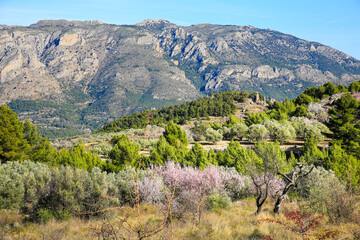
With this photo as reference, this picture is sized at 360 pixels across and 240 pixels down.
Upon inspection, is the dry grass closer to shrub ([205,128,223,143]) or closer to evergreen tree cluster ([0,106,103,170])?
evergreen tree cluster ([0,106,103,170])

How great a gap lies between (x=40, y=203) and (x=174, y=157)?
1133cm

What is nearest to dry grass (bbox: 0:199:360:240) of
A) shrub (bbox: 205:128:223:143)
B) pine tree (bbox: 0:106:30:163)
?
pine tree (bbox: 0:106:30:163)

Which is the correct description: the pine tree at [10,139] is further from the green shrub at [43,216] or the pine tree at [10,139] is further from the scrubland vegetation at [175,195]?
the green shrub at [43,216]

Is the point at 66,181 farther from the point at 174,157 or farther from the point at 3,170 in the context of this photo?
the point at 174,157

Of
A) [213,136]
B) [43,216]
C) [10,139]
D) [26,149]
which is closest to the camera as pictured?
[43,216]

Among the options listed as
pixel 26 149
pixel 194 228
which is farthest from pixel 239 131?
pixel 194 228

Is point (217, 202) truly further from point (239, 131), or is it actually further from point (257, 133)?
point (239, 131)

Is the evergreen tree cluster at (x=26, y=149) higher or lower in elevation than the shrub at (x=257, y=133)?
lower

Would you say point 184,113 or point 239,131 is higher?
point 239,131

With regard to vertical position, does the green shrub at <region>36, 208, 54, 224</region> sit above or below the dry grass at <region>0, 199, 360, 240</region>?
below

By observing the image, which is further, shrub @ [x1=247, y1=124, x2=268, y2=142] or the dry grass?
shrub @ [x1=247, y1=124, x2=268, y2=142]

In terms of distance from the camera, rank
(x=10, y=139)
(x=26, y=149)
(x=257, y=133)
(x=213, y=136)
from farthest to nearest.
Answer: (x=213, y=136) < (x=257, y=133) < (x=26, y=149) < (x=10, y=139)

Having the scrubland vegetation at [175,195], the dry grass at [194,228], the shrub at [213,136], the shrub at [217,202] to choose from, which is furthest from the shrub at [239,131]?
the dry grass at [194,228]

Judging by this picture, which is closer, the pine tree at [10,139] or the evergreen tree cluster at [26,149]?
the evergreen tree cluster at [26,149]
